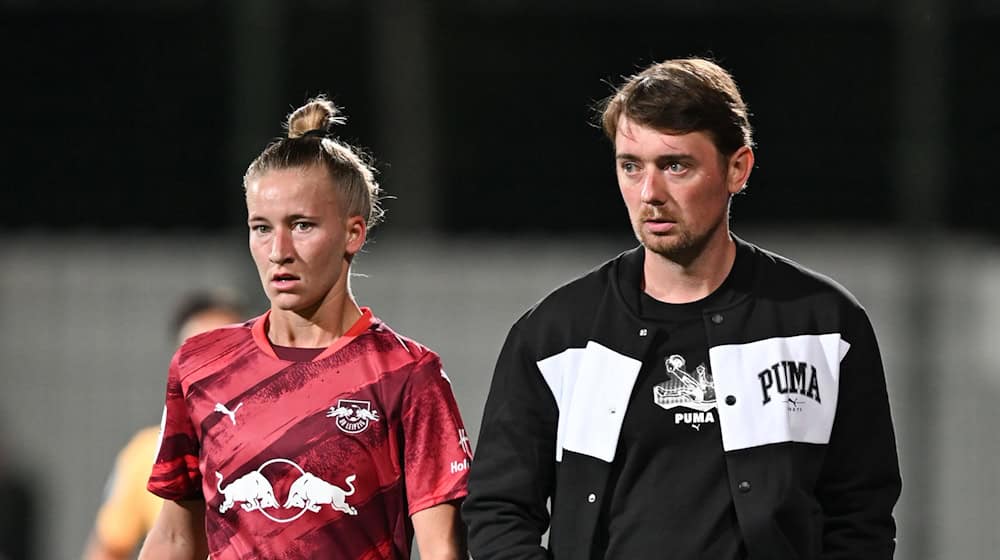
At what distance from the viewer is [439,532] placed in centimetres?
310

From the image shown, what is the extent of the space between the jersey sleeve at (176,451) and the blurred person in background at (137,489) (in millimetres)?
1578

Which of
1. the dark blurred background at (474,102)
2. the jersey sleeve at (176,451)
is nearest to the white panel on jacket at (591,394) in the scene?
the jersey sleeve at (176,451)

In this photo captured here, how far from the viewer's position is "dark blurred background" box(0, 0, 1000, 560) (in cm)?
822

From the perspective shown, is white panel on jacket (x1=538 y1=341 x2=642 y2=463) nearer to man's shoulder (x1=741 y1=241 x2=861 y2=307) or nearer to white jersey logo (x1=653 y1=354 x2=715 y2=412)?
white jersey logo (x1=653 y1=354 x2=715 y2=412)

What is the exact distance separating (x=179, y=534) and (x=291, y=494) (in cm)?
34

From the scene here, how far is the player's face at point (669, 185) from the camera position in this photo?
3008 mm

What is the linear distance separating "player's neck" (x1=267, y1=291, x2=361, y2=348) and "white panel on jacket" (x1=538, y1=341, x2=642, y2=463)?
43 cm

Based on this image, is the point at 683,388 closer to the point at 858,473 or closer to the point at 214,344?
the point at 858,473

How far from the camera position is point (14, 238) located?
9.01 metres

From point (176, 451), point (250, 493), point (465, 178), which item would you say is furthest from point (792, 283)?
point (465, 178)

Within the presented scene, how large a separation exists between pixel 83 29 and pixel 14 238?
151 centimetres

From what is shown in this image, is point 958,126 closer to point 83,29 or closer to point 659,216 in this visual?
point 83,29

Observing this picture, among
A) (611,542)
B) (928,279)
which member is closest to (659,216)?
(611,542)

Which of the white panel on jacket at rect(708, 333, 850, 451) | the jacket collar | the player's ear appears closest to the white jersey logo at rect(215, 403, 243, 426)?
the player's ear
